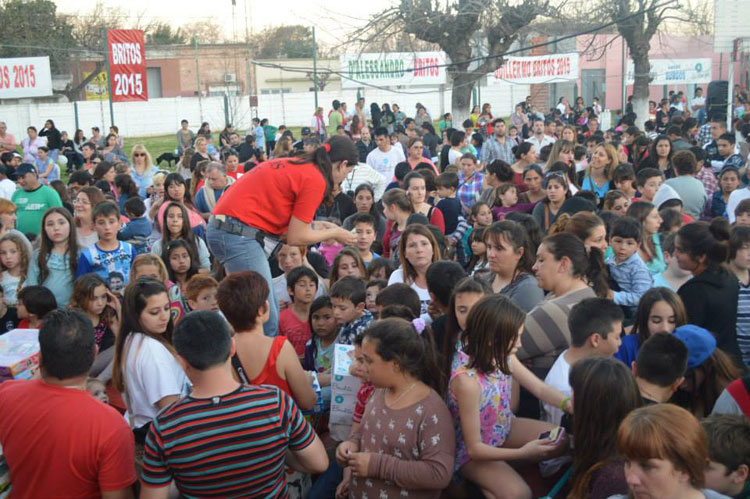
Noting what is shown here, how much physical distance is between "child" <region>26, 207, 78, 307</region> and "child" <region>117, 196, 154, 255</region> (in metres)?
1.03

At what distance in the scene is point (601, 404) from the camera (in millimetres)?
2975

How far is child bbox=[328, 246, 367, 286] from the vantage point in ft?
19.9

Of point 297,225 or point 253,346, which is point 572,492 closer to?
point 253,346

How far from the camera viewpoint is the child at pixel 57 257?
6508 mm

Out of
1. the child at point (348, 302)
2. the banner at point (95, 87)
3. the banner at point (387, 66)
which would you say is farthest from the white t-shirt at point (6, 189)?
the banner at point (95, 87)

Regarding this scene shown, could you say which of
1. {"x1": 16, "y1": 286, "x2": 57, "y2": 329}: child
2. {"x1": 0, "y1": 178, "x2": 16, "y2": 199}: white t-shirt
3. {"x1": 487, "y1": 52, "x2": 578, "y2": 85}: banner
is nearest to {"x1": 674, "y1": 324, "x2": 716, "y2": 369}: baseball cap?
{"x1": 16, "y1": 286, "x2": 57, "y2": 329}: child

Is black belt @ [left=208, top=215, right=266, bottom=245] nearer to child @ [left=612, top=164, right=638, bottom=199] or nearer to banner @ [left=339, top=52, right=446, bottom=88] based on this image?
child @ [left=612, top=164, right=638, bottom=199]

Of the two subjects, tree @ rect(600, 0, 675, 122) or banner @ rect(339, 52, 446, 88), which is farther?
banner @ rect(339, 52, 446, 88)

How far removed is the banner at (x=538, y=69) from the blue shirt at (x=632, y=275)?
15.6 meters

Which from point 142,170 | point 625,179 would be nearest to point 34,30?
point 142,170

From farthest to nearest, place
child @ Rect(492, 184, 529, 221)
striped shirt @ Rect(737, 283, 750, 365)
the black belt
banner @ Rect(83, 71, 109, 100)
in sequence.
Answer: banner @ Rect(83, 71, 109, 100) < child @ Rect(492, 184, 529, 221) < the black belt < striped shirt @ Rect(737, 283, 750, 365)

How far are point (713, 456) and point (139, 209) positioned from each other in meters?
6.55

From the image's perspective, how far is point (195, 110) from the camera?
39.1 m

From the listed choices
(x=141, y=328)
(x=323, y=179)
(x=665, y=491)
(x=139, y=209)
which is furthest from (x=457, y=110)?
(x=665, y=491)
